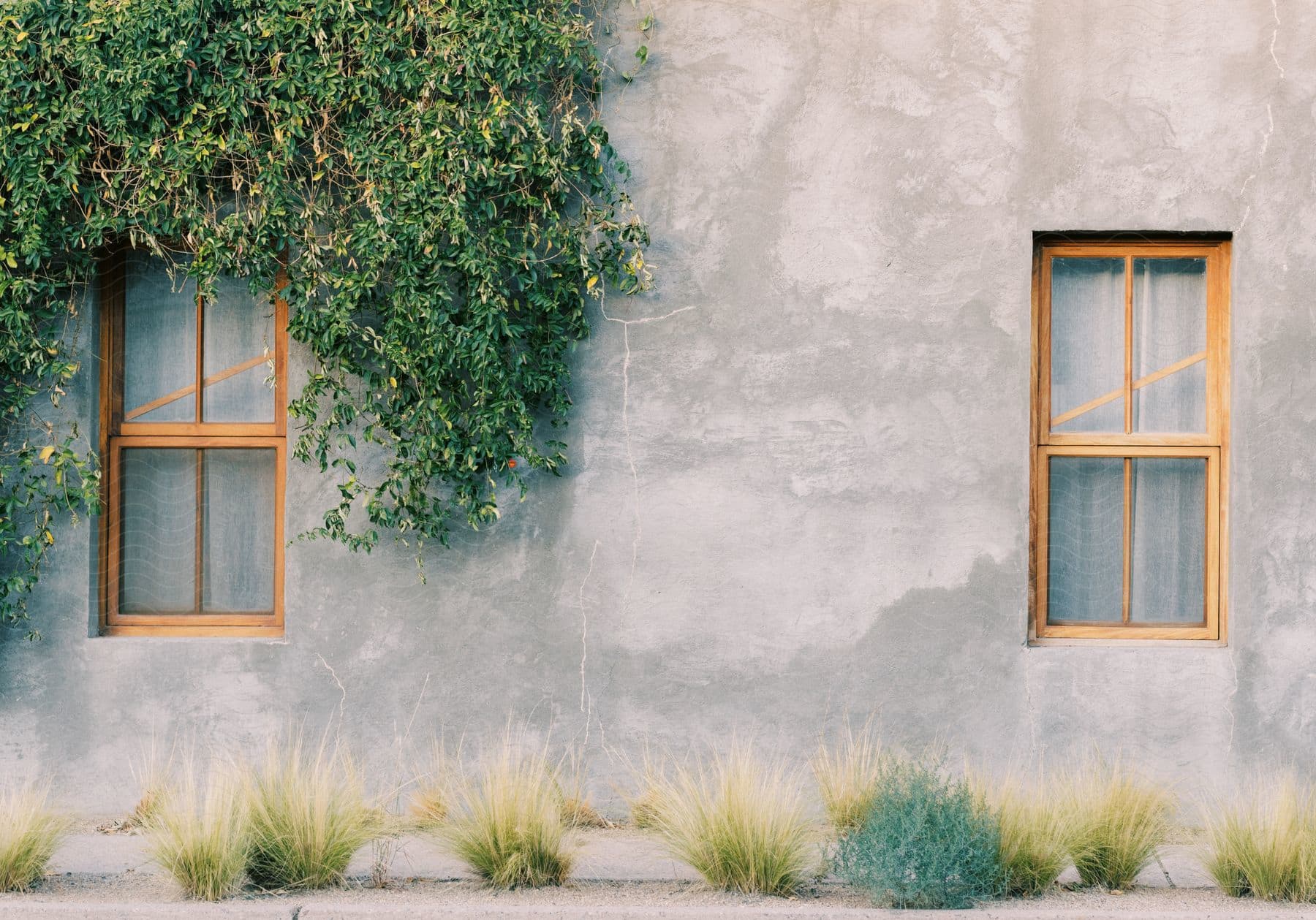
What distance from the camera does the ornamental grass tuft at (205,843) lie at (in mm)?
4621

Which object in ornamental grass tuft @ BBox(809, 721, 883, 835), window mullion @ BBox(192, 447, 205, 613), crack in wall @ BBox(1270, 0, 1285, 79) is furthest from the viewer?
window mullion @ BBox(192, 447, 205, 613)

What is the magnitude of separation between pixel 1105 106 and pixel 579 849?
14.1ft

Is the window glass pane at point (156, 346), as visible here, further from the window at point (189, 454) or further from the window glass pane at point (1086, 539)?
the window glass pane at point (1086, 539)

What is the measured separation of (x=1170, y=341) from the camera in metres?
6.19

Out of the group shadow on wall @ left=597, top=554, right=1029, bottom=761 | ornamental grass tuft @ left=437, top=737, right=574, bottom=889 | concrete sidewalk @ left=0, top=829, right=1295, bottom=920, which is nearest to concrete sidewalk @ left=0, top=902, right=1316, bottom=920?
concrete sidewalk @ left=0, top=829, right=1295, bottom=920

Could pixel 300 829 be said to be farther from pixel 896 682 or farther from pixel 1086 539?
pixel 1086 539

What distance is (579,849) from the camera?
5.23m

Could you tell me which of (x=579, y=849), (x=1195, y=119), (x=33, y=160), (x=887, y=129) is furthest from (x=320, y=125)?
(x=1195, y=119)

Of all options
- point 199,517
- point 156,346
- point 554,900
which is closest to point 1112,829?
point 554,900

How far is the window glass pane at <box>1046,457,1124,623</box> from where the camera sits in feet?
20.4

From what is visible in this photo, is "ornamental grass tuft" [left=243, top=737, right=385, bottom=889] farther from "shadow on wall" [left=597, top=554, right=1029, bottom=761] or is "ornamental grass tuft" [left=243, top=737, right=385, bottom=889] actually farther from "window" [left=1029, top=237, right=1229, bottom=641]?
"window" [left=1029, top=237, right=1229, bottom=641]

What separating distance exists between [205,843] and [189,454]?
2.28 meters

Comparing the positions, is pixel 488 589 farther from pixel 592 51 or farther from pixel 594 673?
pixel 592 51

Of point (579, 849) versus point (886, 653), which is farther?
point (886, 653)
